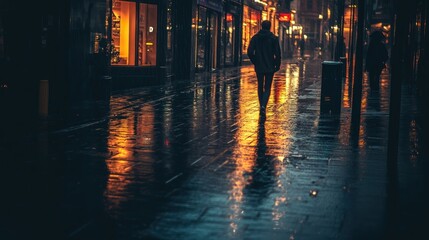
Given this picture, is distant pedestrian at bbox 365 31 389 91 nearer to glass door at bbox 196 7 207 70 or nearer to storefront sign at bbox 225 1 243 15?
→ glass door at bbox 196 7 207 70

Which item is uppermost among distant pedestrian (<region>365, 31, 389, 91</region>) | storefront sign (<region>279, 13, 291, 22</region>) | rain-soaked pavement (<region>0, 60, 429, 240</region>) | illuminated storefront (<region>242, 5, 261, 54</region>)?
storefront sign (<region>279, 13, 291, 22</region>)

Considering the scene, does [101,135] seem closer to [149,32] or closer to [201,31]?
[149,32]

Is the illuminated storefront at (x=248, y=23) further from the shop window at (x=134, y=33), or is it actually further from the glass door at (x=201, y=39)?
the shop window at (x=134, y=33)

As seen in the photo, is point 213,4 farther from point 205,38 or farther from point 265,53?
point 265,53

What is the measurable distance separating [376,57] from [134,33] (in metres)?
7.74

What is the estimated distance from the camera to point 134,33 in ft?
85.4

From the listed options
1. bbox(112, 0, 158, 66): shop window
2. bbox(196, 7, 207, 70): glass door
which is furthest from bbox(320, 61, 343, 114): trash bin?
bbox(196, 7, 207, 70): glass door

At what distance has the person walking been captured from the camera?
17.5m

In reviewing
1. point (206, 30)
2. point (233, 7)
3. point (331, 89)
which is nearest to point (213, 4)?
point (206, 30)

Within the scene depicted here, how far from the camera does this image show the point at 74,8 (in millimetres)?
19000

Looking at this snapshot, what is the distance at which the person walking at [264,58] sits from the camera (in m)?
17.5

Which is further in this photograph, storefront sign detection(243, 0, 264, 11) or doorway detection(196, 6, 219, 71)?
storefront sign detection(243, 0, 264, 11)

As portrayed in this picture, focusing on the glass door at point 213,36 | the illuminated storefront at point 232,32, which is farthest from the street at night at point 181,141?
the illuminated storefront at point 232,32

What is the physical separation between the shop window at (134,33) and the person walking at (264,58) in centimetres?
823
